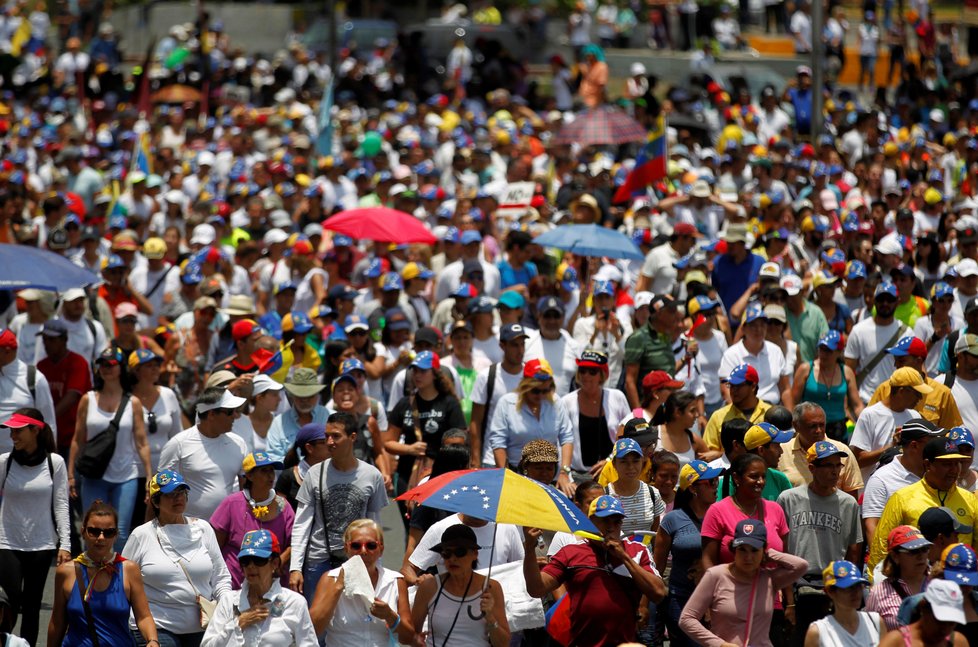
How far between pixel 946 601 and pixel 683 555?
1654 mm

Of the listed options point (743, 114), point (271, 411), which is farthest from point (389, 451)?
point (743, 114)

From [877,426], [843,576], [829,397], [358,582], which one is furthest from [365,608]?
[829,397]

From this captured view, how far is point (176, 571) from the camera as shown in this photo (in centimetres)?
792

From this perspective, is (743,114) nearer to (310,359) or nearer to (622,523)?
(310,359)

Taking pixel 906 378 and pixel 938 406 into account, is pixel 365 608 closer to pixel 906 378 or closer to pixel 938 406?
pixel 906 378

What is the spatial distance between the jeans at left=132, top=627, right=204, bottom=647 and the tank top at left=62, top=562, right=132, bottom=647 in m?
0.16

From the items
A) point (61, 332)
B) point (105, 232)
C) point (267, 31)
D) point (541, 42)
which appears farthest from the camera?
point (267, 31)

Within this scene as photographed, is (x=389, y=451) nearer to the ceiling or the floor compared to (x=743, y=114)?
nearer to the ceiling

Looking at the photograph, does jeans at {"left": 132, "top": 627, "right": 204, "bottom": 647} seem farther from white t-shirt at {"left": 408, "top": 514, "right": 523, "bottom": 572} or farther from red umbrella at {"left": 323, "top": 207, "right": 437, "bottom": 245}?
red umbrella at {"left": 323, "top": 207, "right": 437, "bottom": 245}

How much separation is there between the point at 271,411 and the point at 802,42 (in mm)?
24430

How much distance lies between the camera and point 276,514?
336 inches

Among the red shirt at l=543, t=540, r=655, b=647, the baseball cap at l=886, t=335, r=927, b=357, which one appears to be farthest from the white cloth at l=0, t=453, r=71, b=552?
the baseball cap at l=886, t=335, r=927, b=357

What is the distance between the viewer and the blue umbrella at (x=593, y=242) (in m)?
13.7

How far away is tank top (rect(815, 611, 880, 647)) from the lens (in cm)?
695
